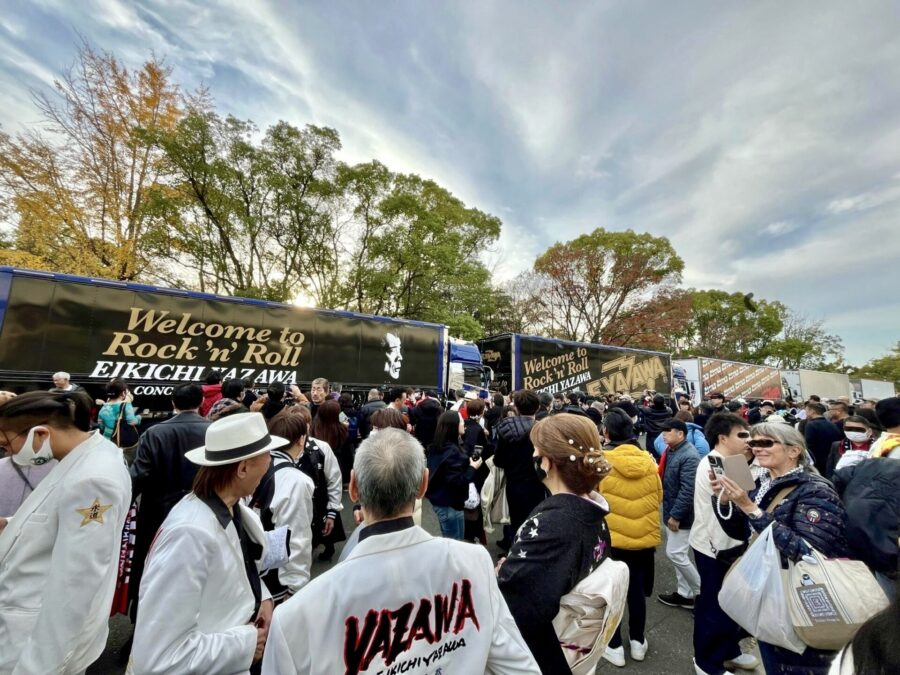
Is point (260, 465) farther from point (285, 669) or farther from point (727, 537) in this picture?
point (727, 537)

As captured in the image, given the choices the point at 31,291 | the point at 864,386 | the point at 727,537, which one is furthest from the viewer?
the point at 864,386

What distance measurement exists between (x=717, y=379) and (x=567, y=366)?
1206 centimetres

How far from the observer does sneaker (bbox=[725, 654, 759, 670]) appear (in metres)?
2.72

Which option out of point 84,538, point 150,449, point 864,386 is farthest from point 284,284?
point 864,386

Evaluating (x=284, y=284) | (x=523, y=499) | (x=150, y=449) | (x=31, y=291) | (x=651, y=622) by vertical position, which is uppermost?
(x=284, y=284)

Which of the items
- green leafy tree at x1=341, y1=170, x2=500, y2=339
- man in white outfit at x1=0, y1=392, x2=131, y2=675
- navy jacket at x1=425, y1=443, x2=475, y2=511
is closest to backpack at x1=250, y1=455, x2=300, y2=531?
man in white outfit at x1=0, y1=392, x2=131, y2=675

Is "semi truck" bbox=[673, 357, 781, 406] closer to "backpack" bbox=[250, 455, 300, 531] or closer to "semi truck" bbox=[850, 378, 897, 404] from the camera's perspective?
"semi truck" bbox=[850, 378, 897, 404]

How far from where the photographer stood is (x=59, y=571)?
1501 millimetres

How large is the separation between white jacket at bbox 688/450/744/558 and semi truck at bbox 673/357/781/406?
59.7 feet

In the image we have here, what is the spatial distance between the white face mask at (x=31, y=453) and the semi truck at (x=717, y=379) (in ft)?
70.5

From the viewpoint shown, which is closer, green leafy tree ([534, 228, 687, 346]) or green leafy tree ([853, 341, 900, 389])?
green leafy tree ([534, 228, 687, 346])

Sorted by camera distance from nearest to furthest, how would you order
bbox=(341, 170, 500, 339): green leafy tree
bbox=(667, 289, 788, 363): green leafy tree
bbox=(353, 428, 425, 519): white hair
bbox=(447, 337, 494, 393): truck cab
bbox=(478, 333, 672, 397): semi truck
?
bbox=(353, 428, 425, 519): white hair < bbox=(447, 337, 494, 393): truck cab < bbox=(478, 333, 672, 397): semi truck < bbox=(341, 170, 500, 339): green leafy tree < bbox=(667, 289, 788, 363): green leafy tree

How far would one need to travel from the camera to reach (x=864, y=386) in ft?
96.5

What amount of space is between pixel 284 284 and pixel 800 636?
19772mm
